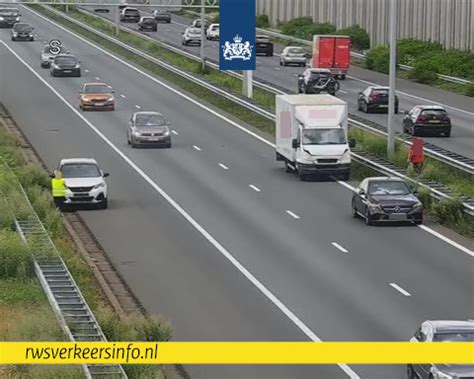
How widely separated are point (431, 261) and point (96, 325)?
12.9m

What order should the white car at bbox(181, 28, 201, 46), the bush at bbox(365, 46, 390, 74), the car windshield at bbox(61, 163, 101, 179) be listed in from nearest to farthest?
the car windshield at bbox(61, 163, 101, 179)
the bush at bbox(365, 46, 390, 74)
the white car at bbox(181, 28, 201, 46)

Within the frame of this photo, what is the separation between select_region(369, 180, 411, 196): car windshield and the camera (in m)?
41.0

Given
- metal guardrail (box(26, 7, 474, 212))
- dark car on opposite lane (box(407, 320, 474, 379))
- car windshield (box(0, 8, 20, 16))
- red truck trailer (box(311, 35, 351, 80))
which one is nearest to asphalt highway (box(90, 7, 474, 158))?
red truck trailer (box(311, 35, 351, 80))

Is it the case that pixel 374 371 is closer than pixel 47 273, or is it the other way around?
pixel 374 371

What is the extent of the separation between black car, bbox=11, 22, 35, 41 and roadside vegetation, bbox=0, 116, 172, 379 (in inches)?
2351

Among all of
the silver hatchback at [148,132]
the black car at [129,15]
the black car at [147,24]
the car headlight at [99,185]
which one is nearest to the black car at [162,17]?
the black car at [129,15]

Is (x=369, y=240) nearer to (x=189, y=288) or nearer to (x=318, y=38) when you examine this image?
(x=189, y=288)

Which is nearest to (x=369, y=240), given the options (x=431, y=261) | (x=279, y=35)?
(x=431, y=261)

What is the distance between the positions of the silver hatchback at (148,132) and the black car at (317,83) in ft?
64.2

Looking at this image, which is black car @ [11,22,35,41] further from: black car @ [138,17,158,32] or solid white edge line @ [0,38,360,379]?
solid white edge line @ [0,38,360,379]

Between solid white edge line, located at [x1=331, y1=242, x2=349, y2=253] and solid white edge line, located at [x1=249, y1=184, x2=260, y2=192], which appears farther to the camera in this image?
solid white edge line, located at [x1=249, y1=184, x2=260, y2=192]

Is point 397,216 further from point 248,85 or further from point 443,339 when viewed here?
point 248,85

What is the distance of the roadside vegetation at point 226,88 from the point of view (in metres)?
47.7

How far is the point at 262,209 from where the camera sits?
43469mm
